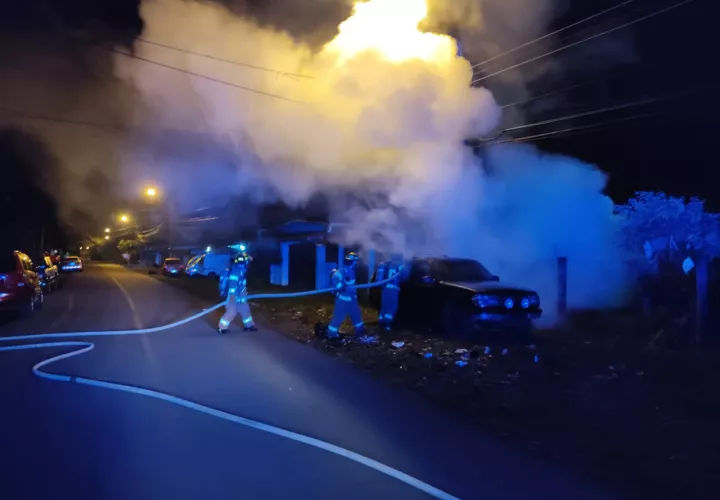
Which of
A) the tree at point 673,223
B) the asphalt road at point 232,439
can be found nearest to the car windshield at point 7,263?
the asphalt road at point 232,439

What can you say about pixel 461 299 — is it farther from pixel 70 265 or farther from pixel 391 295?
pixel 70 265

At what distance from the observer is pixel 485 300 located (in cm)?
1084

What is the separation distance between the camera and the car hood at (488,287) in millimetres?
10914

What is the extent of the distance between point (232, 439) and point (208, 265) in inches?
1374

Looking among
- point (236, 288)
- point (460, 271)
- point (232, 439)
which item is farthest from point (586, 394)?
point (236, 288)

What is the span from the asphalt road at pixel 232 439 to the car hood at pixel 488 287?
2701 mm

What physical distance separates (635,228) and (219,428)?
29.8 feet

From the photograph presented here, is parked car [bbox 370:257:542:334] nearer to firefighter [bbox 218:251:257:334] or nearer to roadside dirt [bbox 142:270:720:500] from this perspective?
roadside dirt [bbox 142:270:720:500]

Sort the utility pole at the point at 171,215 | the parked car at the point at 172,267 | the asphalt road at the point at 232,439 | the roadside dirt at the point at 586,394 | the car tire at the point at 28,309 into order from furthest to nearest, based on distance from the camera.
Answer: the parked car at the point at 172,267, the utility pole at the point at 171,215, the car tire at the point at 28,309, the roadside dirt at the point at 586,394, the asphalt road at the point at 232,439

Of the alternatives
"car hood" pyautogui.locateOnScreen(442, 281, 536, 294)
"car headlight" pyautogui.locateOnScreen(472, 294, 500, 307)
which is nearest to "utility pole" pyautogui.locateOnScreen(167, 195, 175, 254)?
"car hood" pyautogui.locateOnScreen(442, 281, 536, 294)

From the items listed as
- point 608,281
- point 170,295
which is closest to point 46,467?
point 608,281

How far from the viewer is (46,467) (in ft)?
16.4

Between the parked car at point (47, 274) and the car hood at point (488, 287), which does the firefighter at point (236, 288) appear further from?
the parked car at point (47, 274)

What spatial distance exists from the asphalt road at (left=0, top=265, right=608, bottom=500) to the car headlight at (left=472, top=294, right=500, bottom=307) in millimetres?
2555
